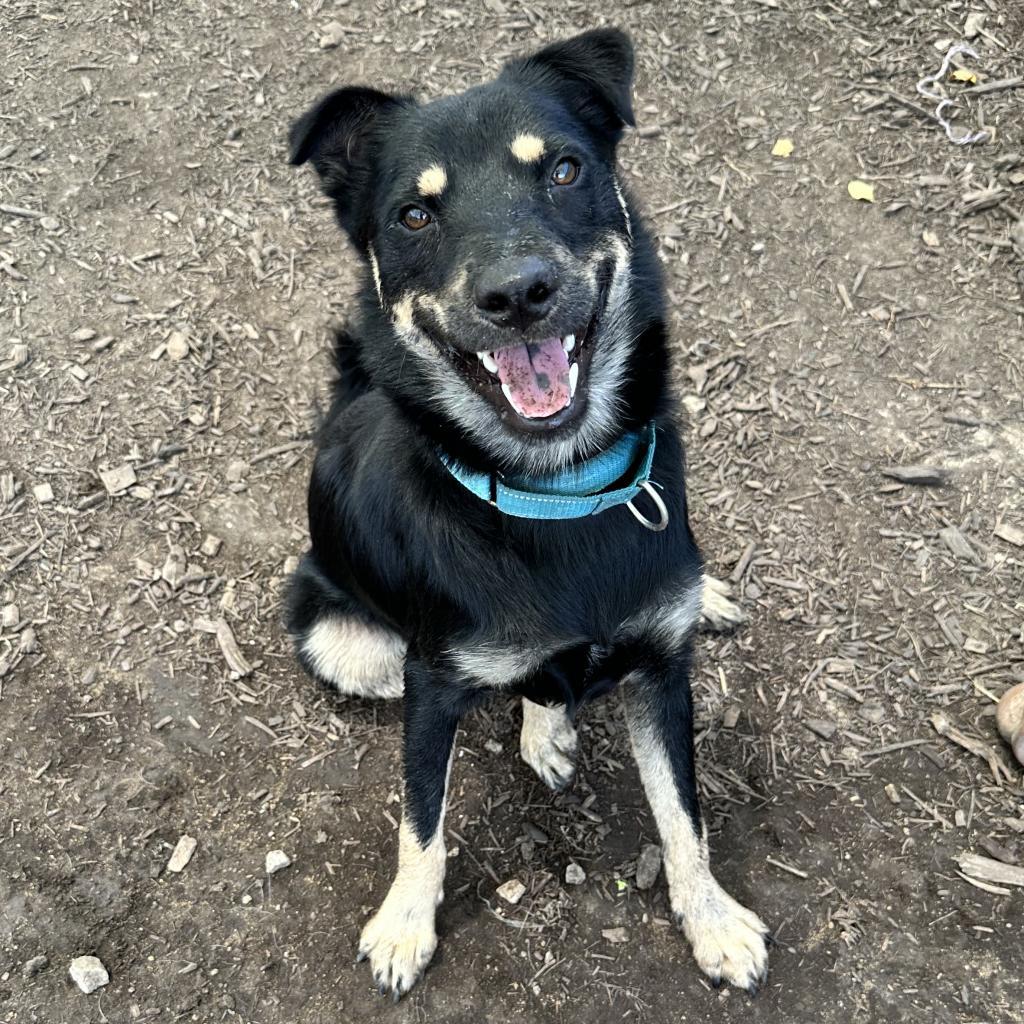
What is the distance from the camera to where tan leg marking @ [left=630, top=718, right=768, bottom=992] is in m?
3.33

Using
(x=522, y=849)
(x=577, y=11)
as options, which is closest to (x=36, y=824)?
(x=522, y=849)

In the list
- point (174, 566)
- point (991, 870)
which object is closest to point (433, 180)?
point (174, 566)

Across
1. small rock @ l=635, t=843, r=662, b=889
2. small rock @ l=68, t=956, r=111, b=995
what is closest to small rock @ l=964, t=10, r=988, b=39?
small rock @ l=635, t=843, r=662, b=889

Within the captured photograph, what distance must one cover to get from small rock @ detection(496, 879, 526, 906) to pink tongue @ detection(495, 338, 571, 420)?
1873 mm

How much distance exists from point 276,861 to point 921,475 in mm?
3231

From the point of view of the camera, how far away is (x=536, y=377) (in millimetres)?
2818

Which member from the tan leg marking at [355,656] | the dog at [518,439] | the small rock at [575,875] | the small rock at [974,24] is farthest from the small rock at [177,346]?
the small rock at [974,24]

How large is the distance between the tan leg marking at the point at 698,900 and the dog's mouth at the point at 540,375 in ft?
4.05

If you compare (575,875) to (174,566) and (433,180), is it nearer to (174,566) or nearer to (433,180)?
(174,566)

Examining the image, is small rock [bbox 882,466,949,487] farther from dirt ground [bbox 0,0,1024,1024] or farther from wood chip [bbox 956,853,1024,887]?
wood chip [bbox 956,853,1024,887]

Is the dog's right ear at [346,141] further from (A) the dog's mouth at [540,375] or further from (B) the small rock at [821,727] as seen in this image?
(B) the small rock at [821,727]

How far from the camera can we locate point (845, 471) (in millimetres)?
4605

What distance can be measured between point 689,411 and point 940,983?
8.71 feet

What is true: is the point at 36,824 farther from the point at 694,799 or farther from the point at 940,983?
the point at 940,983
